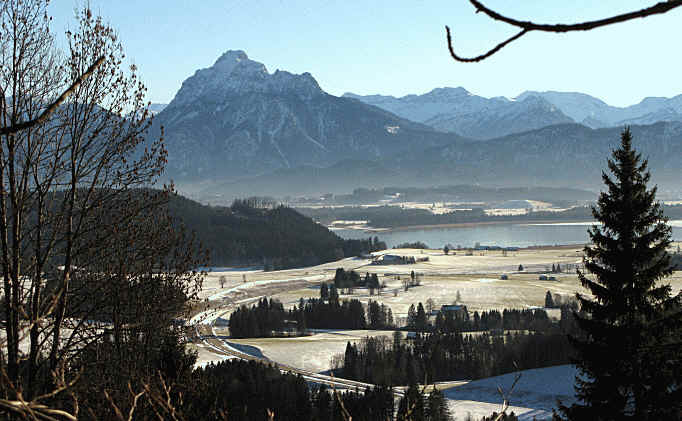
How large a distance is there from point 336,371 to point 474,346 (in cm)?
1447

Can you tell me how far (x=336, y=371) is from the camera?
6066cm

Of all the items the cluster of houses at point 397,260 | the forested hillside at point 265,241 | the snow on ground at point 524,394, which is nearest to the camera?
the snow on ground at point 524,394

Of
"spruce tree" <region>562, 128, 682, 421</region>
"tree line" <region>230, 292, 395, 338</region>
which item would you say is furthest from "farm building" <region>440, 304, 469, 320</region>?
"spruce tree" <region>562, 128, 682, 421</region>

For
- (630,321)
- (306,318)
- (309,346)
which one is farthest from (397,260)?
(630,321)

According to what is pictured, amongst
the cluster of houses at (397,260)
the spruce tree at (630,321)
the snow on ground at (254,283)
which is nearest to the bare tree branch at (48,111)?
the spruce tree at (630,321)

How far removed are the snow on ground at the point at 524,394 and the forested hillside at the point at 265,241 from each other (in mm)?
107088

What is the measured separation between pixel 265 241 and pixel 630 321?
16710cm

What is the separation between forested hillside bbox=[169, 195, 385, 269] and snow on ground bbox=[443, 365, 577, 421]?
351 ft

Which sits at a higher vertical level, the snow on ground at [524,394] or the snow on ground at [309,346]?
the snow on ground at [309,346]

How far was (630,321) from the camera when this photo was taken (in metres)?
13.2

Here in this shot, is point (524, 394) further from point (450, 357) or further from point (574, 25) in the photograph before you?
point (574, 25)

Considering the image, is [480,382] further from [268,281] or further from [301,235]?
[301,235]

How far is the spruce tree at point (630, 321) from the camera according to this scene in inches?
500

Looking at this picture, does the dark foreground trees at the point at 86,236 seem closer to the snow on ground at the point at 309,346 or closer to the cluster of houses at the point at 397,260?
the snow on ground at the point at 309,346
